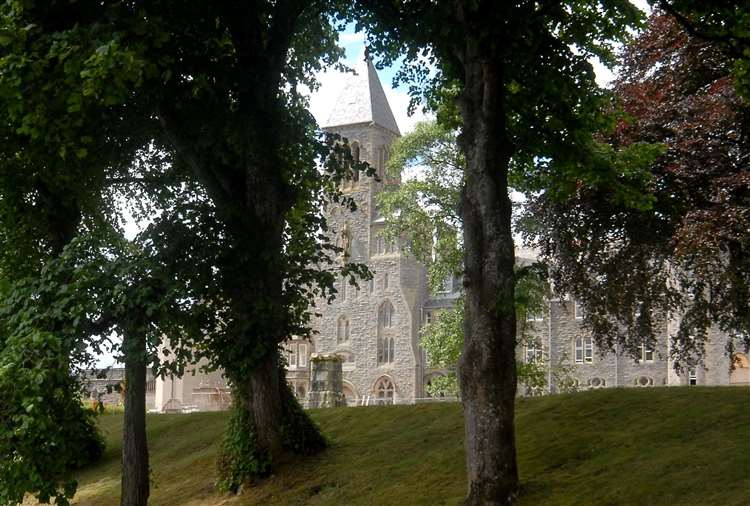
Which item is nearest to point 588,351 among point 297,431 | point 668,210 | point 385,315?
point 385,315

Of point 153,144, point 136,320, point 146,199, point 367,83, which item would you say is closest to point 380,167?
point 367,83

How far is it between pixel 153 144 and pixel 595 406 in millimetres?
10644

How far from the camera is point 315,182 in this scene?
18.7 m

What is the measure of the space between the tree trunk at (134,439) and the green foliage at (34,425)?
7.17 feet

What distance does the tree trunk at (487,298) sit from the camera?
1178 centimetres

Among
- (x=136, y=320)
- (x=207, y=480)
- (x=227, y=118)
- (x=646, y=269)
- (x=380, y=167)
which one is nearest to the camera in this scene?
(x=136, y=320)

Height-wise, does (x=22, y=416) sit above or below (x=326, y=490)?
above

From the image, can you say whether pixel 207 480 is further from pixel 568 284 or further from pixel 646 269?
pixel 646 269

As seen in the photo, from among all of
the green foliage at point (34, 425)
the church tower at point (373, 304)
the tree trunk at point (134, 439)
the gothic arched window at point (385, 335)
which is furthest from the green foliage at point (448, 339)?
the gothic arched window at point (385, 335)

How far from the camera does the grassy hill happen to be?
11.9 metres

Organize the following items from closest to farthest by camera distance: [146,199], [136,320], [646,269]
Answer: [136,320]
[646,269]
[146,199]

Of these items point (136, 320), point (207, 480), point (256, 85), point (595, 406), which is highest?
point (256, 85)

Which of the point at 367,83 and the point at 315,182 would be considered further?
the point at 367,83

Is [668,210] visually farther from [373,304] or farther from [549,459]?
[373,304]
